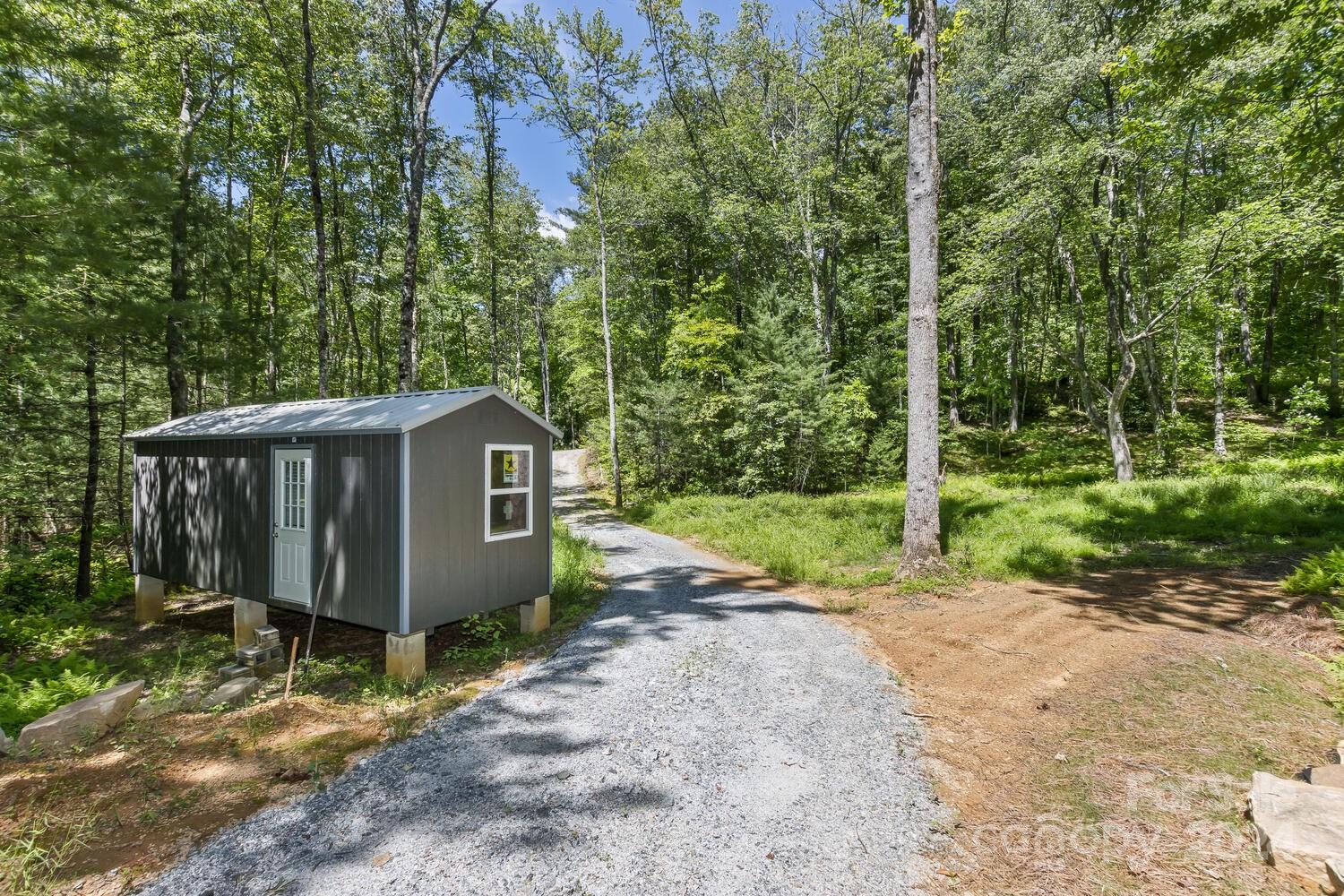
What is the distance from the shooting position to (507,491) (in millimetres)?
6145

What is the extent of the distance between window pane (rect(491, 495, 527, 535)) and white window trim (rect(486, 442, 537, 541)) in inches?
1.7

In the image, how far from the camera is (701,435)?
57.4 ft

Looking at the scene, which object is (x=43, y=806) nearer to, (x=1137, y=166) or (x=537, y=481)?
(x=537, y=481)

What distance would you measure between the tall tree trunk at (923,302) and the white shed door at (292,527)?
7515 mm

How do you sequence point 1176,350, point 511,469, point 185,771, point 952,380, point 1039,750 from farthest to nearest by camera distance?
point 952,380, point 1176,350, point 511,469, point 185,771, point 1039,750

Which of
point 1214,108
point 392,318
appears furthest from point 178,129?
point 1214,108

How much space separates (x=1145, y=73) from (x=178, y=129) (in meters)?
17.0

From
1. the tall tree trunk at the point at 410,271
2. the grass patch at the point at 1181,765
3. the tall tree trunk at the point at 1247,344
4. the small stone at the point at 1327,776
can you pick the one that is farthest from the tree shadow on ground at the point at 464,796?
the tall tree trunk at the point at 1247,344

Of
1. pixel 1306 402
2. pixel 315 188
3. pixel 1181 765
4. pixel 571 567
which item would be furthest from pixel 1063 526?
pixel 315 188

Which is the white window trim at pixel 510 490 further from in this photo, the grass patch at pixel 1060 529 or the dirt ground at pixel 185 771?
the grass patch at pixel 1060 529

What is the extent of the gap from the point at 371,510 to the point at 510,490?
1445 millimetres

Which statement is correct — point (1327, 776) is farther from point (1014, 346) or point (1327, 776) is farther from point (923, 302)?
point (1014, 346)

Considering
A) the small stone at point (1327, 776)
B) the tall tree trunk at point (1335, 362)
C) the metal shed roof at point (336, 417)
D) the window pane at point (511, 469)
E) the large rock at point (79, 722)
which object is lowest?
the large rock at point (79, 722)

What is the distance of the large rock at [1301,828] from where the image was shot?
7.15 ft
